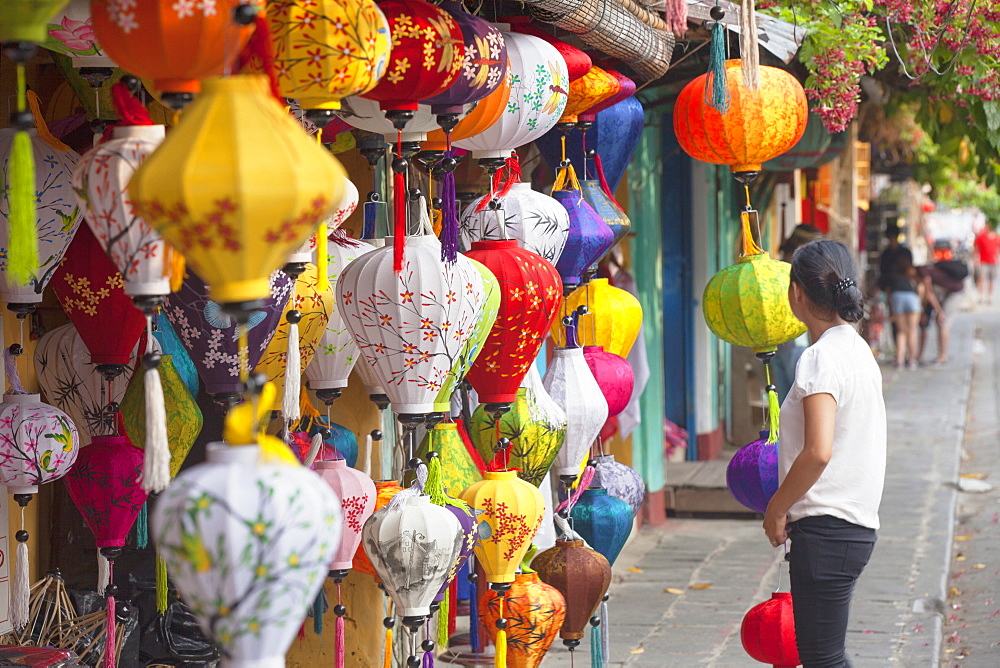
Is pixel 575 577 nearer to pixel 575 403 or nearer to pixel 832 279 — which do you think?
pixel 575 403

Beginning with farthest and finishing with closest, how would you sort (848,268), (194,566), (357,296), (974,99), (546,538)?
(974,99) → (546,538) → (848,268) → (357,296) → (194,566)

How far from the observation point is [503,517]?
2.95 meters

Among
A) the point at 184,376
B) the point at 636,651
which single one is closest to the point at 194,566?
the point at 184,376

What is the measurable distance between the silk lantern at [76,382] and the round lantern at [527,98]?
3.27ft

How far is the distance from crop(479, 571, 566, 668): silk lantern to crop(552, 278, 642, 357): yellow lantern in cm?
91

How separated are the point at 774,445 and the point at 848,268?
2.83 ft

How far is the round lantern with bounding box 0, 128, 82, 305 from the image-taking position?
2330mm

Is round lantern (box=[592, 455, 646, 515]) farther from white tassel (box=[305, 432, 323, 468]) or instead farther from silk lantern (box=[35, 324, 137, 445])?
silk lantern (box=[35, 324, 137, 445])

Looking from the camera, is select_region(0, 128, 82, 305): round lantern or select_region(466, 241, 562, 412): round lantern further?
select_region(466, 241, 562, 412): round lantern

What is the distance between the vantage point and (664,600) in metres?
5.82

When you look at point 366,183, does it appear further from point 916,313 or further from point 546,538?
point 916,313

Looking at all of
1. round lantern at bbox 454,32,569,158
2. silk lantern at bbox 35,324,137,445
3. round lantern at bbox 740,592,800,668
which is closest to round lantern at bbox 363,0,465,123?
round lantern at bbox 454,32,569,158

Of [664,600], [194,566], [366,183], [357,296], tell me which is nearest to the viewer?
[194,566]

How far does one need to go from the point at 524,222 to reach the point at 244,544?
171 cm
